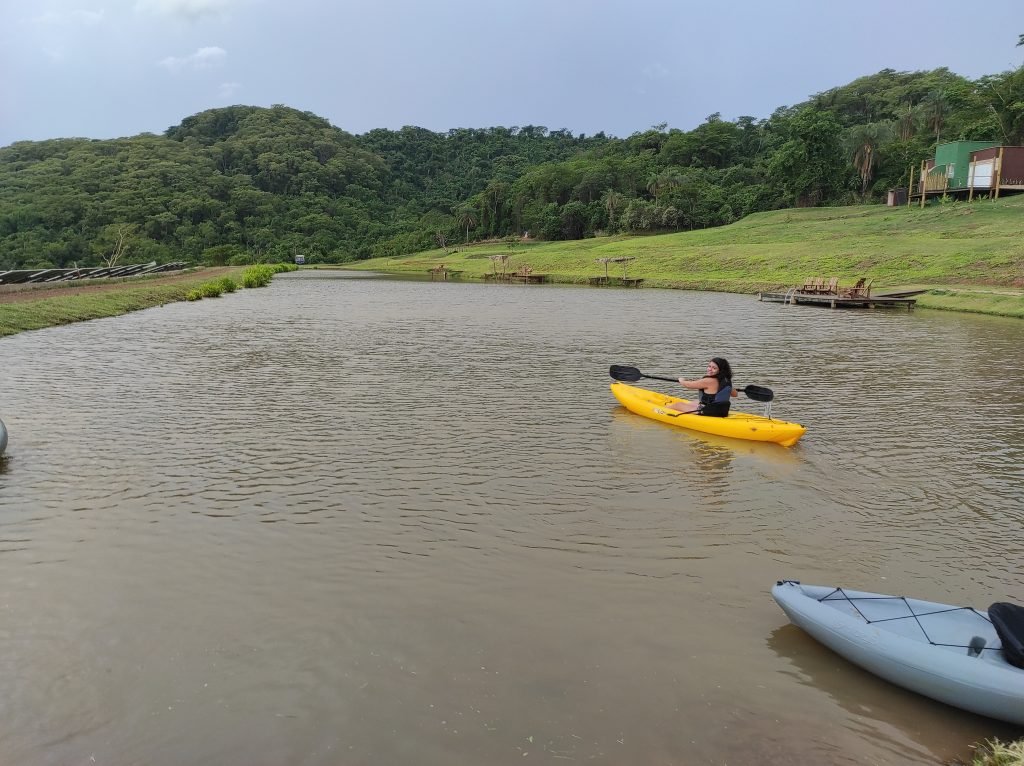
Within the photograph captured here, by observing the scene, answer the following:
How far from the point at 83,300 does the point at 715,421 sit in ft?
88.9

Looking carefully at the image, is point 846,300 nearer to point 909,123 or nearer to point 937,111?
point 937,111

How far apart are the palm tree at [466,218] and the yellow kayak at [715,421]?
102m

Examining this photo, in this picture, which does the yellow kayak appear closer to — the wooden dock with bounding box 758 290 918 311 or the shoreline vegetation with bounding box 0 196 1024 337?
the shoreline vegetation with bounding box 0 196 1024 337

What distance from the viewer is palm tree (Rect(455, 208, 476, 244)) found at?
4454 inches

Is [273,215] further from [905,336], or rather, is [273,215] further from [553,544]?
[553,544]

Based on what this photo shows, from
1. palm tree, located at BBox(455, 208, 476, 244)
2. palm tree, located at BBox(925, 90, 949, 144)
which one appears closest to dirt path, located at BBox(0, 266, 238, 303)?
palm tree, located at BBox(925, 90, 949, 144)

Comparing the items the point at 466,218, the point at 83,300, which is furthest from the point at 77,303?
the point at 466,218

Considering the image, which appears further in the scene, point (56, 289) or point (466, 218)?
point (466, 218)

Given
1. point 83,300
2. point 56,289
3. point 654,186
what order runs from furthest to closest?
point 654,186
point 56,289
point 83,300

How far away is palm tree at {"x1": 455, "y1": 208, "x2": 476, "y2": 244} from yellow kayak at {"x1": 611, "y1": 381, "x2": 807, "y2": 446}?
336 ft

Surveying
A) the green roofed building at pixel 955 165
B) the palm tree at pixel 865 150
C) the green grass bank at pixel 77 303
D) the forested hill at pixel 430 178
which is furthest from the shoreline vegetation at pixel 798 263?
the forested hill at pixel 430 178

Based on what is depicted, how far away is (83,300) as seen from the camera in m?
28.5

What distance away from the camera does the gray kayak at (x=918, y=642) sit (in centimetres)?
442

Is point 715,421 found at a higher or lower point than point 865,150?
lower
